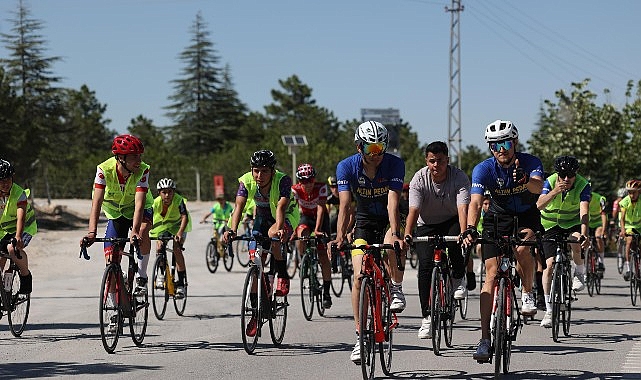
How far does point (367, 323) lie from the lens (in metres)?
8.48

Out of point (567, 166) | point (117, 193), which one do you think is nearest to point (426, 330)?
point (567, 166)

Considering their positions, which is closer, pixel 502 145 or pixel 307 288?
pixel 502 145

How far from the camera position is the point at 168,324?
521 inches

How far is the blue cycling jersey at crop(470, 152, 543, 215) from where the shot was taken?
30.7 ft

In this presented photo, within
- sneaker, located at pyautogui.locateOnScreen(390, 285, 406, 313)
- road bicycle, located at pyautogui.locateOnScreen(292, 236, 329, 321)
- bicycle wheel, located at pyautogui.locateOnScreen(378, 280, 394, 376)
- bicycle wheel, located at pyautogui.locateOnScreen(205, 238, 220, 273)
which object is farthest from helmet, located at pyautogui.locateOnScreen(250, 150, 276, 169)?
bicycle wheel, located at pyautogui.locateOnScreen(205, 238, 220, 273)

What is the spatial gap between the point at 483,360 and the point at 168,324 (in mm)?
5664

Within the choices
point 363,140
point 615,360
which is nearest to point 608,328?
point 615,360

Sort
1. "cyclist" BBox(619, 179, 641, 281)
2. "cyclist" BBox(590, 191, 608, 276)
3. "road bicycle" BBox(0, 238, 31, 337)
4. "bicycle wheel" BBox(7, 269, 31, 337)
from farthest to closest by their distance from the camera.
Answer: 1. "cyclist" BBox(590, 191, 608, 276)
2. "cyclist" BBox(619, 179, 641, 281)
3. "bicycle wheel" BBox(7, 269, 31, 337)
4. "road bicycle" BBox(0, 238, 31, 337)

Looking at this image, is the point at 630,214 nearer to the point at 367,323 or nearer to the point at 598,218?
the point at 598,218

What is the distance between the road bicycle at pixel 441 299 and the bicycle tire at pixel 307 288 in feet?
10.1

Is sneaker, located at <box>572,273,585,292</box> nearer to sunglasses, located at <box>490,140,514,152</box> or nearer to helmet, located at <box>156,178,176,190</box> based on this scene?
sunglasses, located at <box>490,140,514,152</box>

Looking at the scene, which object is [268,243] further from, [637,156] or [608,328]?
[637,156]

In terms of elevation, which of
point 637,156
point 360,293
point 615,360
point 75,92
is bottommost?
point 615,360

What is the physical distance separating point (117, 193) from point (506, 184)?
159 inches
